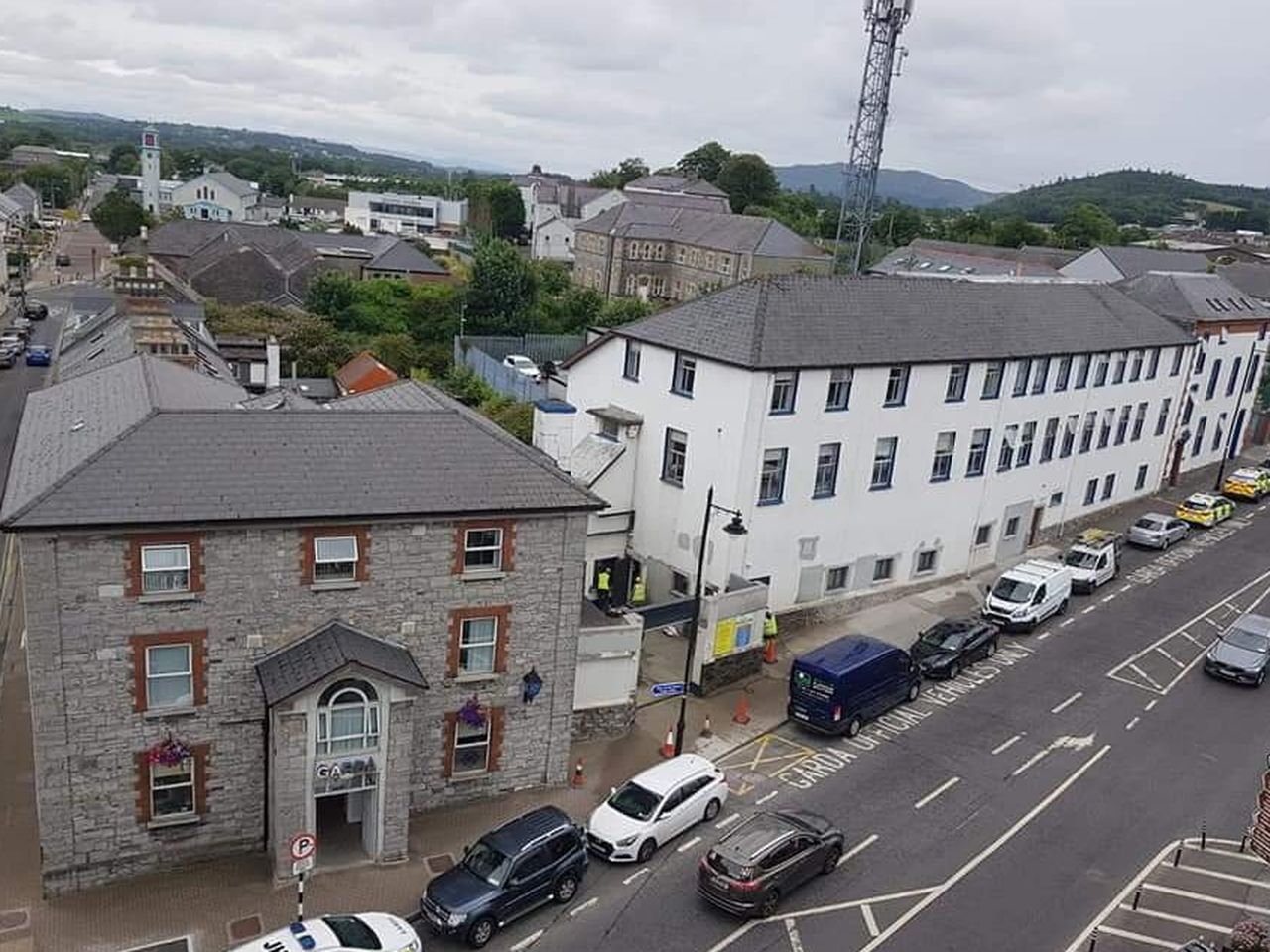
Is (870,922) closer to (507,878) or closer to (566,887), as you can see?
(566,887)

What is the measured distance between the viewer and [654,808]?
22625mm

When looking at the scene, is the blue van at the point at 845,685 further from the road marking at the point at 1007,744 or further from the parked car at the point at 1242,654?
the parked car at the point at 1242,654

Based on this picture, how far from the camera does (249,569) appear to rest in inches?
799

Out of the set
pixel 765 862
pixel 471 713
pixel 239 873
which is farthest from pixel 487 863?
pixel 765 862

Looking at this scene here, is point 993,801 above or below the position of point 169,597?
below

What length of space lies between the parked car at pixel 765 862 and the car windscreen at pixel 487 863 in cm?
415

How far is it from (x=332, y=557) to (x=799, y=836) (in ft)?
37.9

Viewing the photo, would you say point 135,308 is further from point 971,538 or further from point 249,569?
point 971,538

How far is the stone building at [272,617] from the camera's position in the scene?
1925cm

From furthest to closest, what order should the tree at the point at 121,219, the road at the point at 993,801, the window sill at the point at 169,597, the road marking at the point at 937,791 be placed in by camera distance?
the tree at the point at 121,219
the road marking at the point at 937,791
the road at the point at 993,801
the window sill at the point at 169,597

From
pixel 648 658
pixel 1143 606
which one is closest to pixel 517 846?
pixel 648 658

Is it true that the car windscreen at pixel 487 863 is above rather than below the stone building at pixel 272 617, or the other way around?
below

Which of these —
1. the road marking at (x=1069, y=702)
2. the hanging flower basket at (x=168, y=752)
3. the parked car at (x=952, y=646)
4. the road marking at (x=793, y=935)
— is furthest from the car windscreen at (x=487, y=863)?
the road marking at (x=1069, y=702)

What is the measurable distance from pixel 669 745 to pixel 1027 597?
17.0 m
